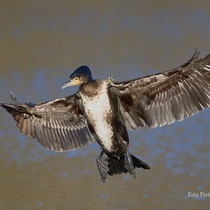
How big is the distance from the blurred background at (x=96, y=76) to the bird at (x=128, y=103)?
0.94 meters

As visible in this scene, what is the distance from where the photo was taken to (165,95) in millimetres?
8883

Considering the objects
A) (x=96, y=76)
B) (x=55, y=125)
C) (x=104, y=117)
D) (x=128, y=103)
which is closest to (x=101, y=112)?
(x=104, y=117)

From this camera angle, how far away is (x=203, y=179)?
10117mm

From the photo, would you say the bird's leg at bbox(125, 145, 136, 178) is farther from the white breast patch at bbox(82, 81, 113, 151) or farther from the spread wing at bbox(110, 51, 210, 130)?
the spread wing at bbox(110, 51, 210, 130)

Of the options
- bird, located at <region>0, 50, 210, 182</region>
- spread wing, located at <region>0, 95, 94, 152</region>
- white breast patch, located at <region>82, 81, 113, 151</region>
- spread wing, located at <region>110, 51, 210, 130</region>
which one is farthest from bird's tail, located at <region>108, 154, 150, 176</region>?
spread wing, located at <region>0, 95, 94, 152</region>

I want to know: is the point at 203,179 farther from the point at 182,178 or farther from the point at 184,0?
the point at 184,0

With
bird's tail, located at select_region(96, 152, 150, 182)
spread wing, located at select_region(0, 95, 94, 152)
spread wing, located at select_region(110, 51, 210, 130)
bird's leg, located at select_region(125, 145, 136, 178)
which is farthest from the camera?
spread wing, located at select_region(0, 95, 94, 152)

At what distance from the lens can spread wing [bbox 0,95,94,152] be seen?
9.42 metres

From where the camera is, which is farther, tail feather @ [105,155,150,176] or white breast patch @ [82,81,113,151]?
tail feather @ [105,155,150,176]

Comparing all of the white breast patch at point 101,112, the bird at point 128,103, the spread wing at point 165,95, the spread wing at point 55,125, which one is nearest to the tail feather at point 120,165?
the bird at point 128,103

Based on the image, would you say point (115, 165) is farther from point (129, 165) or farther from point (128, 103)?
point (128, 103)

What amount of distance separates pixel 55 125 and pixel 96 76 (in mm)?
3214

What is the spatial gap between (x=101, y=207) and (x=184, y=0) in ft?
21.2

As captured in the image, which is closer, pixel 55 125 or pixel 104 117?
pixel 104 117
